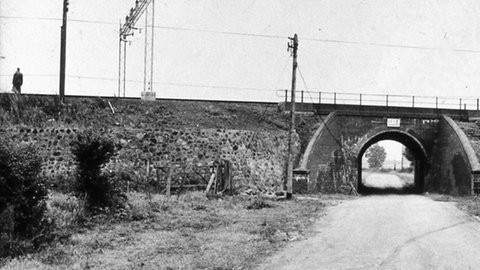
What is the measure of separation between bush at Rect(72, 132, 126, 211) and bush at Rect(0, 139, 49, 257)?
8.98 feet

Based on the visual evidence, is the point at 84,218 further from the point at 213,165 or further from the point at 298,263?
the point at 213,165

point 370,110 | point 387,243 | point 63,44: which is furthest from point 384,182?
point 387,243

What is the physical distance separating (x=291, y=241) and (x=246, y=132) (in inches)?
561

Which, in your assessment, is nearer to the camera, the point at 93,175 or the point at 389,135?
the point at 93,175

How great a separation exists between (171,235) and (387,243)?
5237mm

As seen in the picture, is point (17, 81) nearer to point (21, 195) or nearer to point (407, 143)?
point (21, 195)

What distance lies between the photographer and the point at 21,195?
9789mm

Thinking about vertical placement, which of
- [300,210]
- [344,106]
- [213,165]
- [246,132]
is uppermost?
→ [344,106]

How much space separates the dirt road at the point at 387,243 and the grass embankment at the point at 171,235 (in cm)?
71

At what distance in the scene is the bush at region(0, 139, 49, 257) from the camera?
30.8 ft

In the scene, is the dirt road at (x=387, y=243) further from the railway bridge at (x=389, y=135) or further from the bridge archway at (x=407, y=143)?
the bridge archway at (x=407, y=143)

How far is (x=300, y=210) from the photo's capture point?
1700 cm

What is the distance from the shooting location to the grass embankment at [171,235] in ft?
28.7

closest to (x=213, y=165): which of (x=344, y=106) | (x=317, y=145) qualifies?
(x=317, y=145)
